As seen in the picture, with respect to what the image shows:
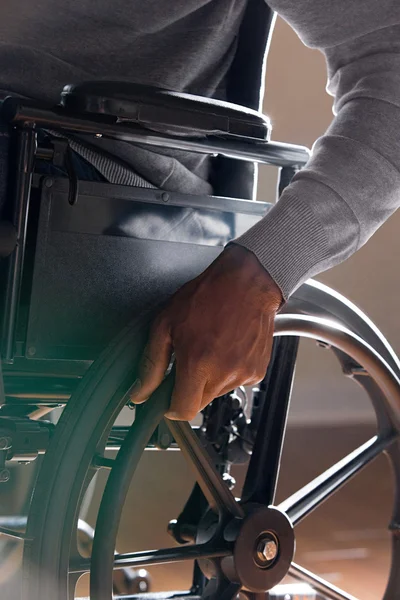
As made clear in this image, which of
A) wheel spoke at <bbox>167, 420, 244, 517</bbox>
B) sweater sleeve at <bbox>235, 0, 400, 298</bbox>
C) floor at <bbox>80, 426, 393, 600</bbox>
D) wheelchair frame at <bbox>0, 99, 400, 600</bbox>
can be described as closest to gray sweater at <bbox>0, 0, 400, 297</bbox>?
sweater sleeve at <bbox>235, 0, 400, 298</bbox>

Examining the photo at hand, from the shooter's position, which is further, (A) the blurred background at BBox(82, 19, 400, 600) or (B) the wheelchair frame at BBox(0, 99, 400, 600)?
(A) the blurred background at BBox(82, 19, 400, 600)

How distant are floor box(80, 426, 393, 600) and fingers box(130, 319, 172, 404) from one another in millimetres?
991

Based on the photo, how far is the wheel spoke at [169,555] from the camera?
0.89 meters

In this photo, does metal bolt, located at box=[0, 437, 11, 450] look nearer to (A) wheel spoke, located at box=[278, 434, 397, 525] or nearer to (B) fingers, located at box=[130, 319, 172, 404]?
(B) fingers, located at box=[130, 319, 172, 404]

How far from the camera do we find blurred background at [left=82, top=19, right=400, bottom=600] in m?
2.05

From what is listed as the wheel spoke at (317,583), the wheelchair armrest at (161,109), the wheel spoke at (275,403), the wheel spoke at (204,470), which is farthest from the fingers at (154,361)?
the wheel spoke at (317,583)

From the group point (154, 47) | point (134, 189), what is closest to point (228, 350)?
point (134, 189)

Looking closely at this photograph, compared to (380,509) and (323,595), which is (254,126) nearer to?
(323,595)

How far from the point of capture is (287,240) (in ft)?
2.84

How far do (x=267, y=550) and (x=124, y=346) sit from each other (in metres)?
0.34

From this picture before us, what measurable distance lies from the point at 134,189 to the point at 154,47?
0.21 m

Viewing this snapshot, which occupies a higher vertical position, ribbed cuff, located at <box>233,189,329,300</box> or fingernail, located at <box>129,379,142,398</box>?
ribbed cuff, located at <box>233,189,329,300</box>

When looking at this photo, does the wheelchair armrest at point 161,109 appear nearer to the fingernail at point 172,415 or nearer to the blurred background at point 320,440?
the fingernail at point 172,415

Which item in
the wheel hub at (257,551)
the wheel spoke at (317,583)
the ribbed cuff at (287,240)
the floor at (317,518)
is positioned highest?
the ribbed cuff at (287,240)
